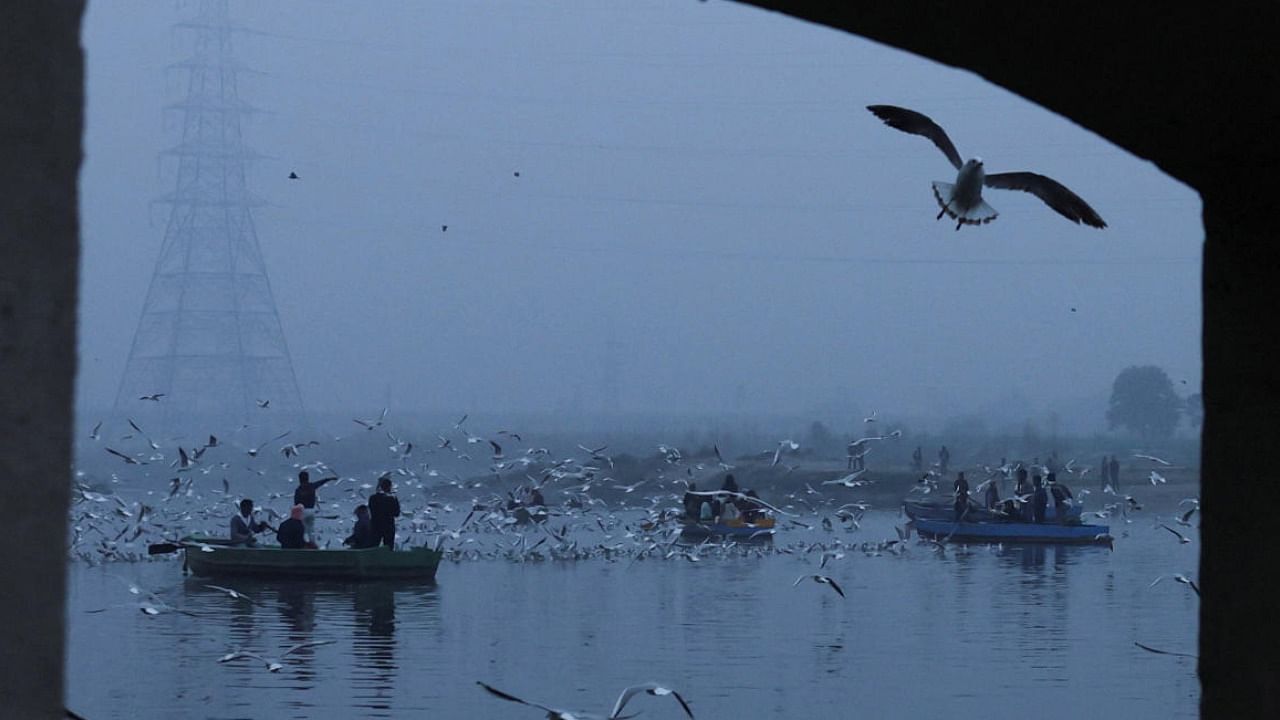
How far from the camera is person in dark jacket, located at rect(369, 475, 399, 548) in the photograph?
65.4ft

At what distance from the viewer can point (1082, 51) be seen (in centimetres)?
298

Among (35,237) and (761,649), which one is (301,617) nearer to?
(761,649)

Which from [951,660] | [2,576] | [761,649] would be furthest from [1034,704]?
[2,576]

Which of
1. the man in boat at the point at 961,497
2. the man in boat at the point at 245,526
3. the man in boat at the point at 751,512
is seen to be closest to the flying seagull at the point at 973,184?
the man in boat at the point at 245,526

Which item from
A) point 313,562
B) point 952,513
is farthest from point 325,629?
point 952,513

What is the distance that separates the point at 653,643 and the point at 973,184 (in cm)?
1213

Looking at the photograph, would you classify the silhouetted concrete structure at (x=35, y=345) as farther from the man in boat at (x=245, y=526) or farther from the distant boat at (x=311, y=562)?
the man in boat at (x=245, y=526)

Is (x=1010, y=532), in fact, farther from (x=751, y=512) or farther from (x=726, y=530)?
(x=726, y=530)

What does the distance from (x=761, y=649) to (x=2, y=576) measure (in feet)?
49.6

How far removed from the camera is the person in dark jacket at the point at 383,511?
19922 mm

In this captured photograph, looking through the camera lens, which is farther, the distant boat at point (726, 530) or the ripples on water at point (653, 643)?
the distant boat at point (726, 530)

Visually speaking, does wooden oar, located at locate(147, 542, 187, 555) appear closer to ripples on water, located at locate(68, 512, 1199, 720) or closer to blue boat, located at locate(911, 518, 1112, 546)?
ripples on water, located at locate(68, 512, 1199, 720)

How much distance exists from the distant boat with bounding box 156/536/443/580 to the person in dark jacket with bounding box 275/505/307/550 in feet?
0.49

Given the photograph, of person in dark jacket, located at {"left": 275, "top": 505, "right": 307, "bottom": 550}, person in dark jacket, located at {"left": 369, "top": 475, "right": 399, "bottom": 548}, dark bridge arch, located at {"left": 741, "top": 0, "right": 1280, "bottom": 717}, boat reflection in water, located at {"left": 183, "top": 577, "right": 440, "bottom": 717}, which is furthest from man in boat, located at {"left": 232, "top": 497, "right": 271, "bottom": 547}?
dark bridge arch, located at {"left": 741, "top": 0, "right": 1280, "bottom": 717}
